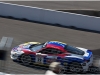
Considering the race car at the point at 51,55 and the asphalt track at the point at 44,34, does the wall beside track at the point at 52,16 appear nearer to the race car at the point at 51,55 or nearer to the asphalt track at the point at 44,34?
the asphalt track at the point at 44,34

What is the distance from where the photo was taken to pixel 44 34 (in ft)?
57.1

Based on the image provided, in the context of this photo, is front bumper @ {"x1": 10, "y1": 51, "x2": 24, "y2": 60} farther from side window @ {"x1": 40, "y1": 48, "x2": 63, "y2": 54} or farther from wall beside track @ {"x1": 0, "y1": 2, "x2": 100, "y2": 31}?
wall beside track @ {"x1": 0, "y1": 2, "x2": 100, "y2": 31}

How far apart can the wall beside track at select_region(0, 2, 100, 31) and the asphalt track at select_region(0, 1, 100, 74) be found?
1.67 ft

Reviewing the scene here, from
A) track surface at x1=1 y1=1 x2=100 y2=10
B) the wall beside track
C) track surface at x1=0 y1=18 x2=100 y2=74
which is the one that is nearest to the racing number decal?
track surface at x1=0 y1=18 x2=100 y2=74

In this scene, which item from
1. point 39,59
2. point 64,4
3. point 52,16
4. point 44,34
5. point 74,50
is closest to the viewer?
point 39,59

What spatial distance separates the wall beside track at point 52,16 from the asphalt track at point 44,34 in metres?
0.51

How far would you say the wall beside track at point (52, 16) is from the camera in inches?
742

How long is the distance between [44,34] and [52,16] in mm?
2182

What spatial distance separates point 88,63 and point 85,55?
20.3 inches

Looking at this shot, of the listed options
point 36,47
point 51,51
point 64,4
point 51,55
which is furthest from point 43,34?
point 64,4

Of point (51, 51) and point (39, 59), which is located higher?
point (51, 51)

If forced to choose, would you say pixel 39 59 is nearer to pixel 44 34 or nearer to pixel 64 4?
pixel 44 34

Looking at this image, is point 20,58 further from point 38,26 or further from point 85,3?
point 85,3

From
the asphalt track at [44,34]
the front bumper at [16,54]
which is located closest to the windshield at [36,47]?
the front bumper at [16,54]
